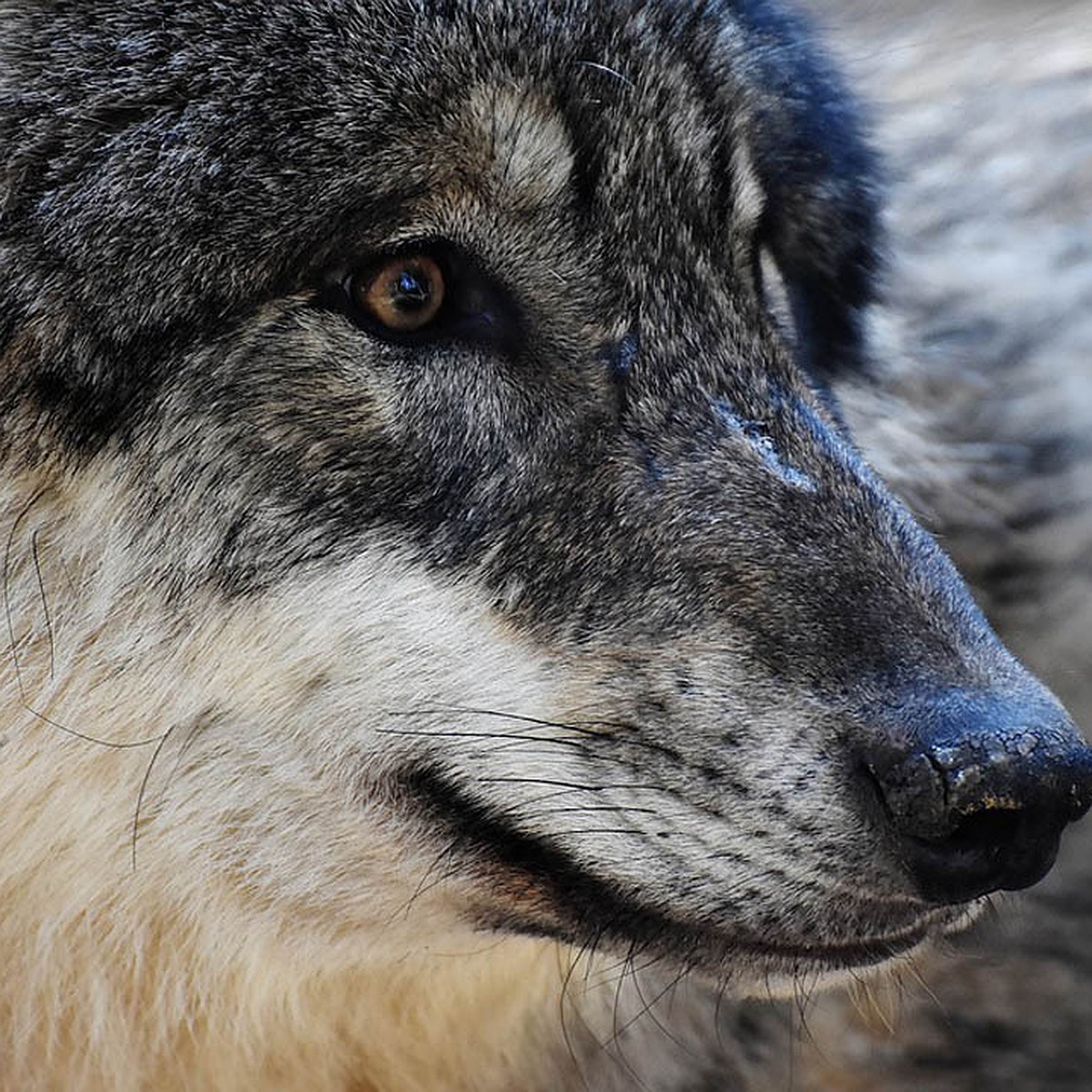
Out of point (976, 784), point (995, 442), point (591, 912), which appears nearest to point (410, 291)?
point (591, 912)

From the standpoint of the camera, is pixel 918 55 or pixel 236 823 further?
pixel 918 55

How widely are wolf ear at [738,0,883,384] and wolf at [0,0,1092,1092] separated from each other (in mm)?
331

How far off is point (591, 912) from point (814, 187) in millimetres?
1257

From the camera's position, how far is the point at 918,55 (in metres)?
4.54

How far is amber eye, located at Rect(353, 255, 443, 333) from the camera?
228 centimetres

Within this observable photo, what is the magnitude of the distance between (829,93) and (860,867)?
4.66 ft

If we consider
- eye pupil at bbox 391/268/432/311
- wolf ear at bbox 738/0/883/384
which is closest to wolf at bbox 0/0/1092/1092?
eye pupil at bbox 391/268/432/311

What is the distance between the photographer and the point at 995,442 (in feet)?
11.6

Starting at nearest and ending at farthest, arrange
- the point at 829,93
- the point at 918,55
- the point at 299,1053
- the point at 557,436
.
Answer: the point at 557,436, the point at 299,1053, the point at 829,93, the point at 918,55

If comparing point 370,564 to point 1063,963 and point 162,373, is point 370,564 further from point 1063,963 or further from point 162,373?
point 1063,963

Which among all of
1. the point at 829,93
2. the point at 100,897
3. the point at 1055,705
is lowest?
the point at 100,897

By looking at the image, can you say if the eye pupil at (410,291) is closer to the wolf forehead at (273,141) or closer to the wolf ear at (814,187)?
the wolf forehead at (273,141)

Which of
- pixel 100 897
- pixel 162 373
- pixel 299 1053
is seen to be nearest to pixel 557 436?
pixel 162 373

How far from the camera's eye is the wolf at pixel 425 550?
2.11m
